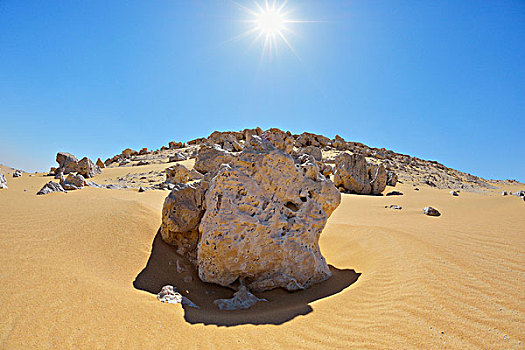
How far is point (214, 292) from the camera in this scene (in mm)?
3307

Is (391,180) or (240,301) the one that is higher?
(391,180)

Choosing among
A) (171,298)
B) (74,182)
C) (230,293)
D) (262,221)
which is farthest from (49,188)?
(262,221)

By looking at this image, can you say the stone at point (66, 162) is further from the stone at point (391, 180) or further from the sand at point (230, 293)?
the stone at point (391, 180)

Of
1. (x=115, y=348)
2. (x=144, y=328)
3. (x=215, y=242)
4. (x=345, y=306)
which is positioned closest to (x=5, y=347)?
(x=115, y=348)

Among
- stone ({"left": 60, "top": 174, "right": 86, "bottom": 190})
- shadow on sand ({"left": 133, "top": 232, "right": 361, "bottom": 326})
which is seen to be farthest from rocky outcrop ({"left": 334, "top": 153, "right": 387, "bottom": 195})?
stone ({"left": 60, "top": 174, "right": 86, "bottom": 190})

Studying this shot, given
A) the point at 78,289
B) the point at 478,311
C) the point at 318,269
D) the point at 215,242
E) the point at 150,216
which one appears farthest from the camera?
the point at 150,216

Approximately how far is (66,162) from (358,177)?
1555cm

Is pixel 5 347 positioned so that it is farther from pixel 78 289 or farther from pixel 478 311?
pixel 478 311

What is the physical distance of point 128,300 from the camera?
2.49 meters

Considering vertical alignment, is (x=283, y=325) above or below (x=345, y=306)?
below

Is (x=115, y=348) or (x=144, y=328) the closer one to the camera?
(x=115, y=348)

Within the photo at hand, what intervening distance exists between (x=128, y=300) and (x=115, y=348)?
2.23 ft

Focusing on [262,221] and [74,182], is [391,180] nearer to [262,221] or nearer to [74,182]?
[262,221]

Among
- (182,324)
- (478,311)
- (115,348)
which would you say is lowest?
(115,348)
